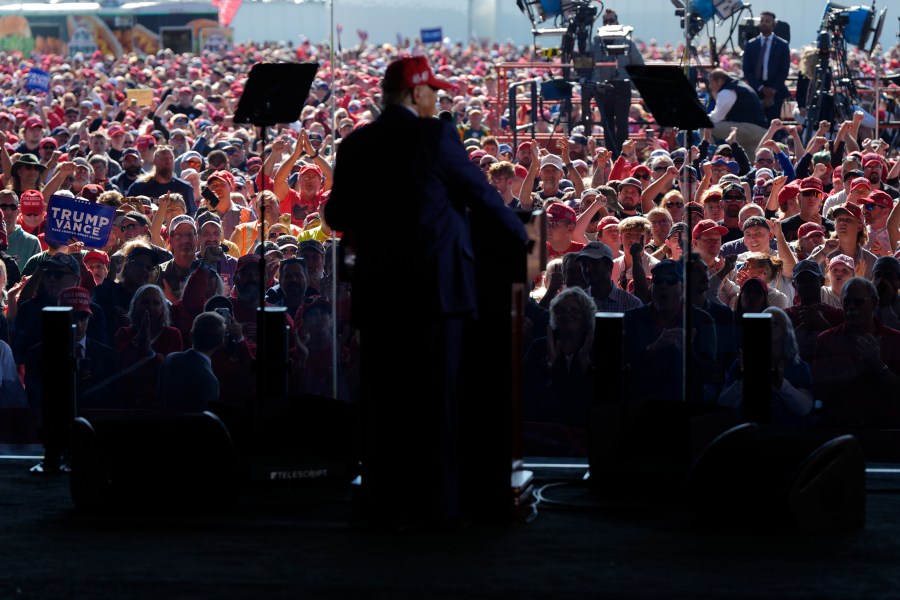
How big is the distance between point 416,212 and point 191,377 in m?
2.17

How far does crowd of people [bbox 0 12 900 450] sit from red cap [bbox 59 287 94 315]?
1 cm

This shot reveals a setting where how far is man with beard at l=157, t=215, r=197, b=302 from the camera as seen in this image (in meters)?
7.50

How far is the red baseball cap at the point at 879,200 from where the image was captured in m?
9.63

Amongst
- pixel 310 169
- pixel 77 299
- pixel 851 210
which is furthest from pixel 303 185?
pixel 77 299

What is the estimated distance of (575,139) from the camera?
1038 centimetres

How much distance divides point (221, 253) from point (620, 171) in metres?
3.40

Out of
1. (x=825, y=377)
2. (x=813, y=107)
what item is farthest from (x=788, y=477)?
(x=813, y=107)

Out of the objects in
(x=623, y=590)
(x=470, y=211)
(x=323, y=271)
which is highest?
(x=470, y=211)

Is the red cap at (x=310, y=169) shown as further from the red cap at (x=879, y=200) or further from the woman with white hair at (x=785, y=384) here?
the woman with white hair at (x=785, y=384)

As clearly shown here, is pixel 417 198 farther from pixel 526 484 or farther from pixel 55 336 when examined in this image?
pixel 55 336

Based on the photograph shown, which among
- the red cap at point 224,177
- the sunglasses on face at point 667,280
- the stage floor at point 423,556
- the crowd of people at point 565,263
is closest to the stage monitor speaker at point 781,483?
the stage floor at point 423,556

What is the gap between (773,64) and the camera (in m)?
8.78

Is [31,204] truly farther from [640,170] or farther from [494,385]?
[494,385]

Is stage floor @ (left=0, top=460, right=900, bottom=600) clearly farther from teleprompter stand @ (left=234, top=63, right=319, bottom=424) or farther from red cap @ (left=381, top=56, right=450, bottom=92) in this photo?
red cap @ (left=381, top=56, right=450, bottom=92)
